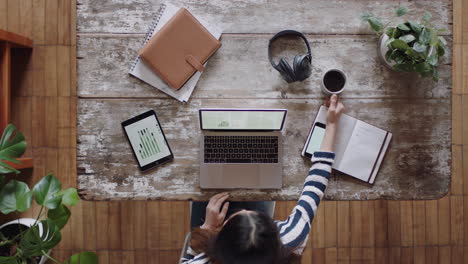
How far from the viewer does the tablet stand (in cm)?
137

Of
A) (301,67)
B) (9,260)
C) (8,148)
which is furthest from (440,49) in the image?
(9,260)

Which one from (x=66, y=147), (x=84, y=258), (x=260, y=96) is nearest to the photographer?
(x=260, y=96)

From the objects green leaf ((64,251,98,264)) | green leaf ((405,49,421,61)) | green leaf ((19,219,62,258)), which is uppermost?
green leaf ((405,49,421,61))

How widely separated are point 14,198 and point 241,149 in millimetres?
819

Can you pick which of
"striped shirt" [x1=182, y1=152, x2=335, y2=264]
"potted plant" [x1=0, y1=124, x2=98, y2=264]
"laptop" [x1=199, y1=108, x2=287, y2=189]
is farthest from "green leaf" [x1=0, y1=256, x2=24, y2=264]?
"laptop" [x1=199, y1=108, x2=287, y2=189]

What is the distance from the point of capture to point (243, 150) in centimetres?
136

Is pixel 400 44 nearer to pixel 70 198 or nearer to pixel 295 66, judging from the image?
pixel 295 66

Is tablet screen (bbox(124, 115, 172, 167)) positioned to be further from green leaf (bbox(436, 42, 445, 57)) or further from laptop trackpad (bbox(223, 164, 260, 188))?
green leaf (bbox(436, 42, 445, 57))

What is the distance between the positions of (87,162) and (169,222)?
73cm

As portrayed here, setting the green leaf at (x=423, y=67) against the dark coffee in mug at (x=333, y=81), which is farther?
the dark coffee in mug at (x=333, y=81)

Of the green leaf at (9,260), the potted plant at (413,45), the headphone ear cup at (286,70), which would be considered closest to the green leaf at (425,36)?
the potted plant at (413,45)

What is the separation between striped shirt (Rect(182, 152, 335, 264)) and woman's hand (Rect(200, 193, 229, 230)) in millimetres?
119

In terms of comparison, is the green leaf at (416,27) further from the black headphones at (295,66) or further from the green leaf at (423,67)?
the black headphones at (295,66)

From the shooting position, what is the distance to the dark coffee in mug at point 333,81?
1.37 metres
